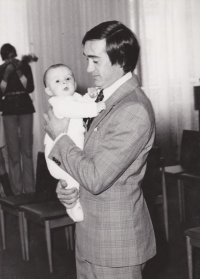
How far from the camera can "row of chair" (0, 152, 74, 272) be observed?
3.27 meters

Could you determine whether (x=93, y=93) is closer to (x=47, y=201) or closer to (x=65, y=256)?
(x=47, y=201)

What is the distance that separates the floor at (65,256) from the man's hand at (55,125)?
1787 millimetres

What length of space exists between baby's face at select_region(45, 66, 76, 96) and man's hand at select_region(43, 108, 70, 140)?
0.49 feet

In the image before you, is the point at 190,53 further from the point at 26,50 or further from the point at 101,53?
the point at 101,53

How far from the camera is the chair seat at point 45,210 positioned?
3.26 m

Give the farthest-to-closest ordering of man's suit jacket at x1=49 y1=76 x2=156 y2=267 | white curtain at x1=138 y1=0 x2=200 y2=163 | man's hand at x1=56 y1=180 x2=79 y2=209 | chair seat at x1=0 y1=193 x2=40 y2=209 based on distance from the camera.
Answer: white curtain at x1=138 y1=0 x2=200 y2=163 → chair seat at x1=0 y1=193 x2=40 y2=209 → man's hand at x1=56 y1=180 x2=79 y2=209 → man's suit jacket at x1=49 y1=76 x2=156 y2=267

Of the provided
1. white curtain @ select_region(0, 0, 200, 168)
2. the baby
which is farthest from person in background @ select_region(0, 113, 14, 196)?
the baby

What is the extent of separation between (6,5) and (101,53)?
4511 mm

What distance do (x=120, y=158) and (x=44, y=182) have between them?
7.75 feet

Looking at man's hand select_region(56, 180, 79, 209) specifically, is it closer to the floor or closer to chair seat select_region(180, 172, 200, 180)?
the floor

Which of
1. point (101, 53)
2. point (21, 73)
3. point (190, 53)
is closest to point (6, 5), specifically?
point (21, 73)

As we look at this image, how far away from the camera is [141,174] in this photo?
1590mm

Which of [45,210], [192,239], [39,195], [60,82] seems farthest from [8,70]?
[60,82]

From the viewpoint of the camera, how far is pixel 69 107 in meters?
1.66
